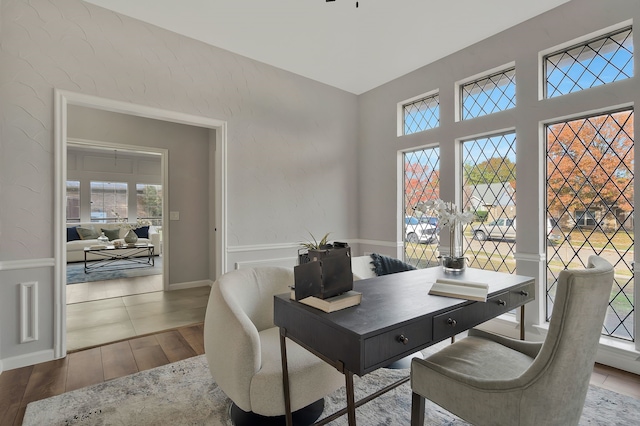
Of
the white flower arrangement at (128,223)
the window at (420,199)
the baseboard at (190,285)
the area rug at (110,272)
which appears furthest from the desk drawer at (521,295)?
the white flower arrangement at (128,223)

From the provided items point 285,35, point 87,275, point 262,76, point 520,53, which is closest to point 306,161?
point 262,76

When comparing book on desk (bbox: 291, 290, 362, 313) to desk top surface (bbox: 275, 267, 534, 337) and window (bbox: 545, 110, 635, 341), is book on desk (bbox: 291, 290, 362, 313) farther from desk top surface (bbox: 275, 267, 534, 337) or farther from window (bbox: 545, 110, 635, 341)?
window (bbox: 545, 110, 635, 341)

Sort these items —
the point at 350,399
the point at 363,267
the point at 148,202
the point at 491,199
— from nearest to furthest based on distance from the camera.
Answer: the point at 350,399, the point at 363,267, the point at 491,199, the point at 148,202

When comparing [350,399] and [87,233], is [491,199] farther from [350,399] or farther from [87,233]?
[87,233]

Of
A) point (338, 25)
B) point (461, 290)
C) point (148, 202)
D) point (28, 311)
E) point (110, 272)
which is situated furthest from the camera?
point (148, 202)

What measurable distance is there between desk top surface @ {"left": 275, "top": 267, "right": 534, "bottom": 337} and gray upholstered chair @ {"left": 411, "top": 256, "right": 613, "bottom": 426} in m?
0.26

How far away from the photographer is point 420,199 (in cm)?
388

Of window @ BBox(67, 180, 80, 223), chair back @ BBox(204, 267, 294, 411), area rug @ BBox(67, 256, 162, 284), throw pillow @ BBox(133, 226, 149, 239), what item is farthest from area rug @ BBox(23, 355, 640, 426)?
window @ BBox(67, 180, 80, 223)

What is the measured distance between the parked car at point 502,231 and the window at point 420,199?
0.56 meters

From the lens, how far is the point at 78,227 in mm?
7492

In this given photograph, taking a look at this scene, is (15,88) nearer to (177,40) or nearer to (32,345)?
(177,40)

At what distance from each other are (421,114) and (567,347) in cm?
337

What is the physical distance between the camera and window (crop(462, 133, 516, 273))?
3.01 metres

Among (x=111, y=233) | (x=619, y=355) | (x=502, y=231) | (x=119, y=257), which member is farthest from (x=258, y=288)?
Result: (x=111, y=233)
